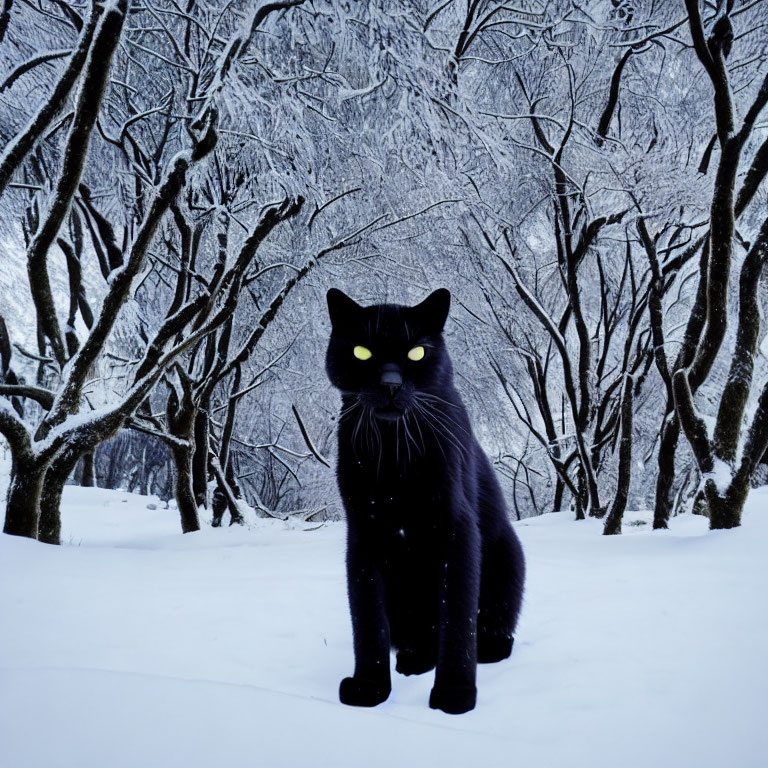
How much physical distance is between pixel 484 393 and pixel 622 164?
517cm

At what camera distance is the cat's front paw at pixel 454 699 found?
68.3 inches

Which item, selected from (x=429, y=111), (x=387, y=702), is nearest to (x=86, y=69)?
(x=429, y=111)

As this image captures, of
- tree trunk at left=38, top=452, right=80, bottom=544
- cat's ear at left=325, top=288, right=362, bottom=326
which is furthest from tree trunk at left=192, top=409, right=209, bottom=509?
cat's ear at left=325, top=288, right=362, bottom=326

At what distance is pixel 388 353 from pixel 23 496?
3.70m

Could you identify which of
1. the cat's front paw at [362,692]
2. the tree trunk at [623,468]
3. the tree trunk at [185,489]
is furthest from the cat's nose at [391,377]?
the tree trunk at [185,489]

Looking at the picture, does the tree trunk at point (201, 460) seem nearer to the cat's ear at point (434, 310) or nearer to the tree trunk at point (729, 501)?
the tree trunk at point (729, 501)

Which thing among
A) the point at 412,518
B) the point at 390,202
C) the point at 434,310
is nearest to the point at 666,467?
the point at 390,202

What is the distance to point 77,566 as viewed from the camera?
353cm

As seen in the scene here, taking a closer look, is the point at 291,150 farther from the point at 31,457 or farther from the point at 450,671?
the point at 450,671

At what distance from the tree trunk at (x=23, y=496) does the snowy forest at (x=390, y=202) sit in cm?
3

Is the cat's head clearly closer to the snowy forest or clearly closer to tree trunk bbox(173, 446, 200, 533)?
the snowy forest

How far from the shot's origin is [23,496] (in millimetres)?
4367

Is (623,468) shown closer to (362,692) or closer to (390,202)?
(390,202)

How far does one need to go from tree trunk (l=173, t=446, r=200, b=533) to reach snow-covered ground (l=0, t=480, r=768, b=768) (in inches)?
141
